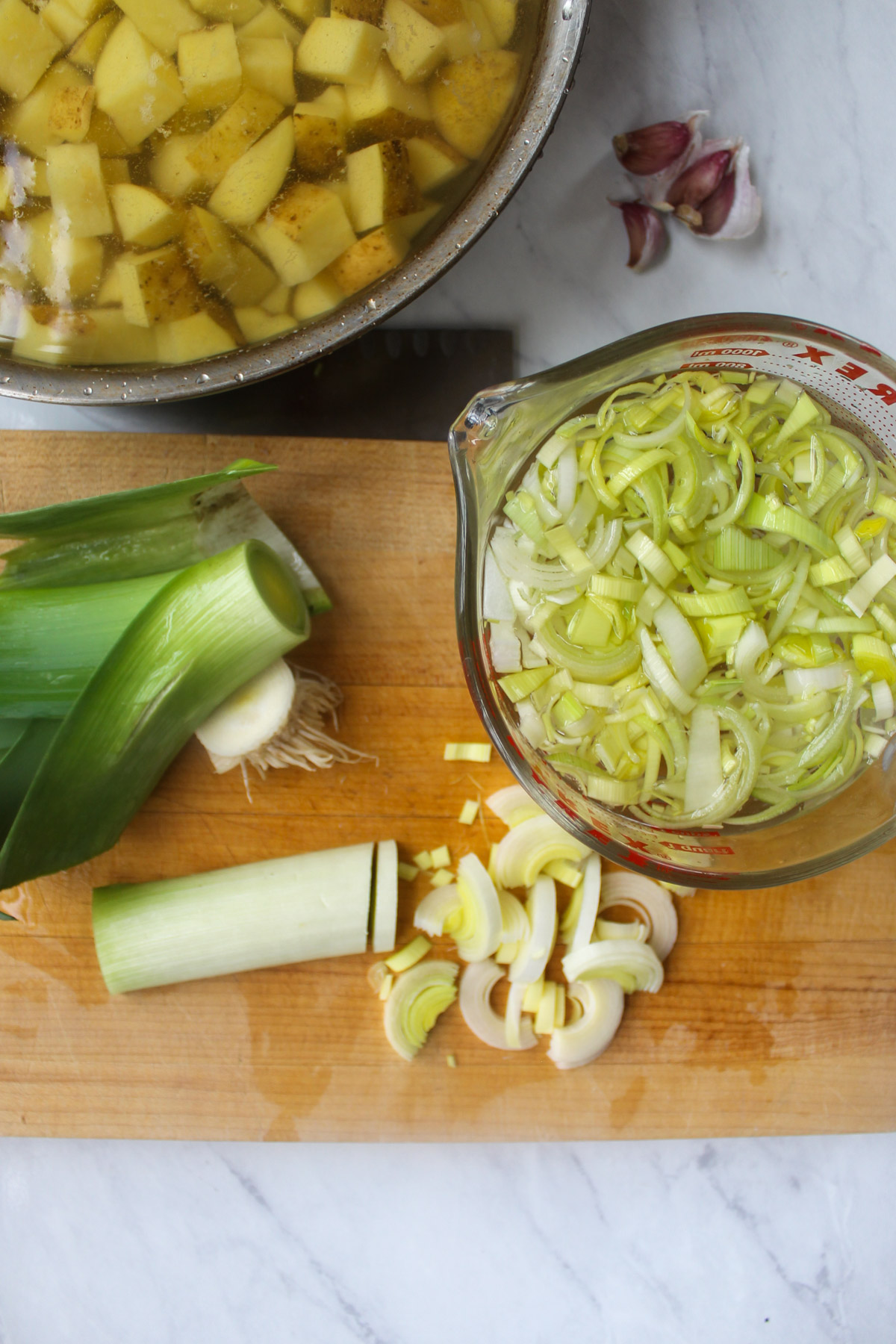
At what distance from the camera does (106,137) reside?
0.96 meters

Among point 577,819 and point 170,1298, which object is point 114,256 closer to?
point 577,819

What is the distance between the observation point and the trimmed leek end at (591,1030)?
53.8 inches

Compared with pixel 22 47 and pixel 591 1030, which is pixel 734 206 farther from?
pixel 591 1030

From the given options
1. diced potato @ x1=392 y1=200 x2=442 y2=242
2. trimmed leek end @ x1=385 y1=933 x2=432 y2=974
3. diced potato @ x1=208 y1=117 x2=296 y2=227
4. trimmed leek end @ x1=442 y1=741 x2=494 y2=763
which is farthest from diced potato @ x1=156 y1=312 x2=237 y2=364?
trimmed leek end @ x1=385 y1=933 x2=432 y2=974

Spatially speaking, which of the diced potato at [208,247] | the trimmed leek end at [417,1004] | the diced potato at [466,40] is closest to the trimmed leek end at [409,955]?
the trimmed leek end at [417,1004]

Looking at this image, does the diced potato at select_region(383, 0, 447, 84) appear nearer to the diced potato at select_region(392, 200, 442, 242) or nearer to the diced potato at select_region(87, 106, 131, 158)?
the diced potato at select_region(392, 200, 442, 242)

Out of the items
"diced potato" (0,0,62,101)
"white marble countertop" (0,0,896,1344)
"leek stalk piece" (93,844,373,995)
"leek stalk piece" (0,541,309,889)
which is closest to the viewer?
"diced potato" (0,0,62,101)

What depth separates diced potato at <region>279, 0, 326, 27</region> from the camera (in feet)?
3.13

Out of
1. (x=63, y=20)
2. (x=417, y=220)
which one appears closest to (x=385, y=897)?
(x=417, y=220)

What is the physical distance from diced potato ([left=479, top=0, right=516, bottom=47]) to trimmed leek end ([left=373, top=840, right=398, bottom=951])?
1.02 meters

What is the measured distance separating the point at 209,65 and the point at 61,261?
0.25 meters

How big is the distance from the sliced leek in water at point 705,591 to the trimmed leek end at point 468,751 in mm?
239

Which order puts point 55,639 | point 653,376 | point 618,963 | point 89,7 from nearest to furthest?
point 89,7 → point 653,376 → point 55,639 → point 618,963

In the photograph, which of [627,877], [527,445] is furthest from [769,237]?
[627,877]
